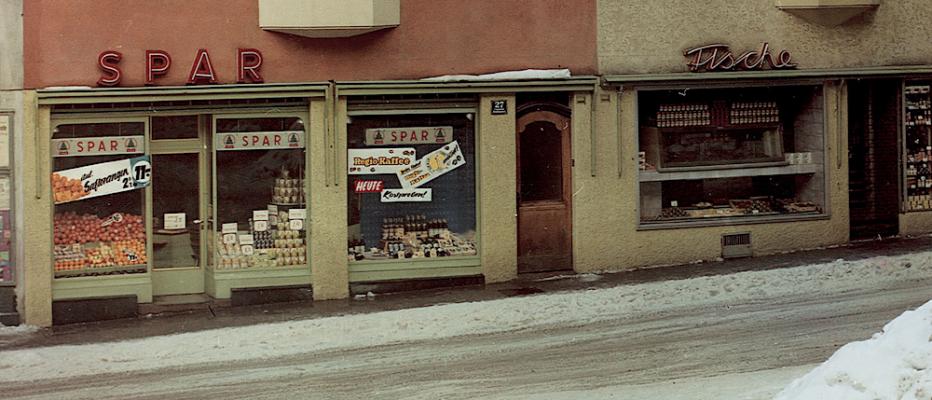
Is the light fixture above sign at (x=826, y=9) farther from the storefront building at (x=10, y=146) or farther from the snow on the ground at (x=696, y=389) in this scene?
the storefront building at (x=10, y=146)

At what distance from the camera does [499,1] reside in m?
18.1

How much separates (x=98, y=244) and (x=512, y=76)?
620cm

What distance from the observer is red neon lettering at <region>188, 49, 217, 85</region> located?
16625mm

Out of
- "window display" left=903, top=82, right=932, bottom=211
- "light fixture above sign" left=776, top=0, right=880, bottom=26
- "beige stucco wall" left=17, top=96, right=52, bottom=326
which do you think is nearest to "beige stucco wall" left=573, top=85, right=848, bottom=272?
"light fixture above sign" left=776, top=0, right=880, bottom=26

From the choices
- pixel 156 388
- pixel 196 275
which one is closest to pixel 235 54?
pixel 196 275

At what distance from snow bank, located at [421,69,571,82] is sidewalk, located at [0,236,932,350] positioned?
9.62 ft

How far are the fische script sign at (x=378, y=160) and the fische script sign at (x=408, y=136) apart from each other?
0.11m

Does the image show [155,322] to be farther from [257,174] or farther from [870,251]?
[870,251]

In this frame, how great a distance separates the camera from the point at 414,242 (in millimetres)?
18094

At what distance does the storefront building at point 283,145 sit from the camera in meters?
16.4

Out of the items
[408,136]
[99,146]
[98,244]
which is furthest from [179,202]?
[408,136]

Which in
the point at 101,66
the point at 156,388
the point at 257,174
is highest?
the point at 101,66

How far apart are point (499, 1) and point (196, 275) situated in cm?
581

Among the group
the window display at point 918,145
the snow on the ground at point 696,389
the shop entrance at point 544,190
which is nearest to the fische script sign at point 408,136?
the shop entrance at point 544,190
